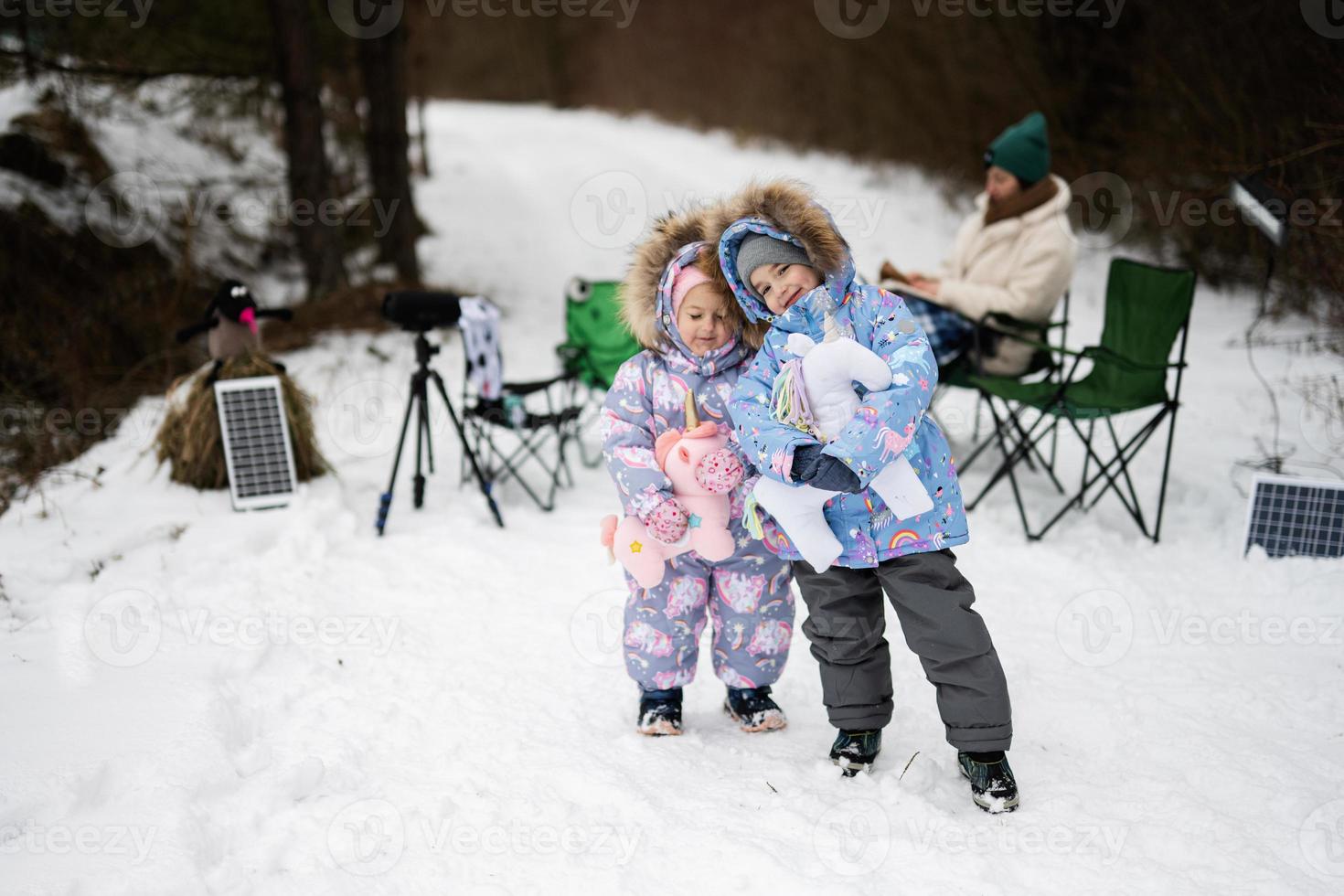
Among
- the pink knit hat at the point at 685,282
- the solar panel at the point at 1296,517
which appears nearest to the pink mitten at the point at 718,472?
the pink knit hat at the point at 685,282

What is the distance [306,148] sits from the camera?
23.4ft

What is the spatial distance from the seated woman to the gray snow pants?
2286 mm

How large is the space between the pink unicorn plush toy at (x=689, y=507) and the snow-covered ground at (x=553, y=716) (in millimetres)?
581

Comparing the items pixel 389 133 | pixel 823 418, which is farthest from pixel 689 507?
pixel 389 133

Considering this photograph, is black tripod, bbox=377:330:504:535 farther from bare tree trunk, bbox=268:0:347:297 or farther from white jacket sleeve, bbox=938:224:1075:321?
bare tree trunk, bbox=268:0:347:297

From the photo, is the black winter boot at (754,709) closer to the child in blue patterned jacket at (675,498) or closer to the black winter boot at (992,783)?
the child in blue patterned jacket at (675,498)

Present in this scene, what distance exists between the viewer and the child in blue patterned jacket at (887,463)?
7.36 ft

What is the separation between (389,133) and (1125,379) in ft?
21.0

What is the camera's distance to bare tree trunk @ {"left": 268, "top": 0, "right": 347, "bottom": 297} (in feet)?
22.4

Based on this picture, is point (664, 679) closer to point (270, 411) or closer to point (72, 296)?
point (270, 411)

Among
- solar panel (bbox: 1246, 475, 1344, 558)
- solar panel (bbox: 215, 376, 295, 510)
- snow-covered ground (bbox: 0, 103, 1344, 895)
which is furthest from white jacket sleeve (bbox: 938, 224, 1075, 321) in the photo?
solar panel (bbox: 215, 376, 295, 510)

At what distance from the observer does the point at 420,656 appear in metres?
3.17

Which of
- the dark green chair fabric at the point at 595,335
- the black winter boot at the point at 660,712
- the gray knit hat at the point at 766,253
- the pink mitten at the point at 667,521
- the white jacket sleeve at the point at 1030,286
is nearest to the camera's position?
the gray knit hat at the point at 766,253

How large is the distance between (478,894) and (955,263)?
3777 millimetres
